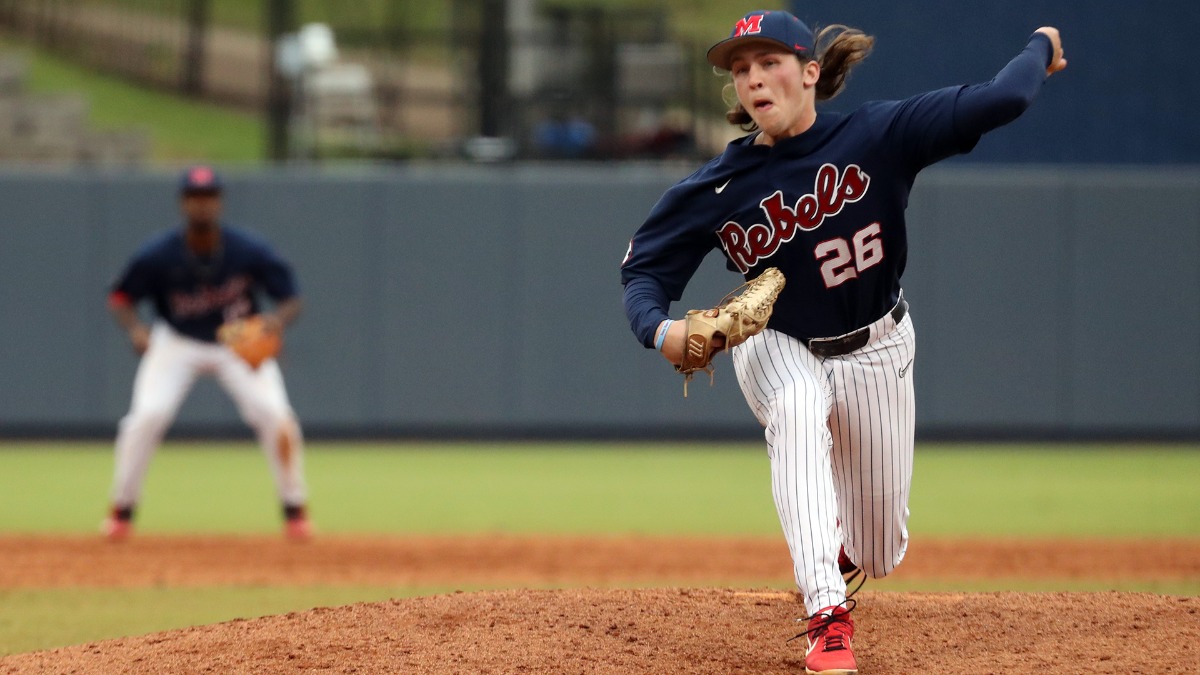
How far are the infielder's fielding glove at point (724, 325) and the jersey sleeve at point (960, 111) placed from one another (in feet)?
1.79

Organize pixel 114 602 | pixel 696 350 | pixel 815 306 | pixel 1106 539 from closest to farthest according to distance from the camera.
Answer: pixel 696 350, pixel 815 306, pixel 114 602, pixel 1106 539

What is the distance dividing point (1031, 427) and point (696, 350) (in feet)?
30.2

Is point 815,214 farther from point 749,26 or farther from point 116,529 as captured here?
point 116,529

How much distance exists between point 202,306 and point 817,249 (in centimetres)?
520

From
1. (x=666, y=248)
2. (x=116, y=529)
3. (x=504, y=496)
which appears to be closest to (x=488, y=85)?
(x=504, y=496)

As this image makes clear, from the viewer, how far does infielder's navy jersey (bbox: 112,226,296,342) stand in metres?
8.24

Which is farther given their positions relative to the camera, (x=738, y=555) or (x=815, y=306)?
(x=738, y=555)

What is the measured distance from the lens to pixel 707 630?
4113 millimetres

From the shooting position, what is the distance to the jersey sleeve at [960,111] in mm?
3602

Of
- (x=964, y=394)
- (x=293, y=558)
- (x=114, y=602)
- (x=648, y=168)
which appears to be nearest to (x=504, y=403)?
(x=648, y=168)

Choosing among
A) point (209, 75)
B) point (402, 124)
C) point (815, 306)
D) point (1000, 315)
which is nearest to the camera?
point (815, 306)

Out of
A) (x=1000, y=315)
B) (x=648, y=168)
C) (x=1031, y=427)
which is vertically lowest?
(x=1031, y=427)

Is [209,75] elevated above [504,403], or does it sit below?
above

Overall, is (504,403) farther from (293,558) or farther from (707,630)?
(707,630)
